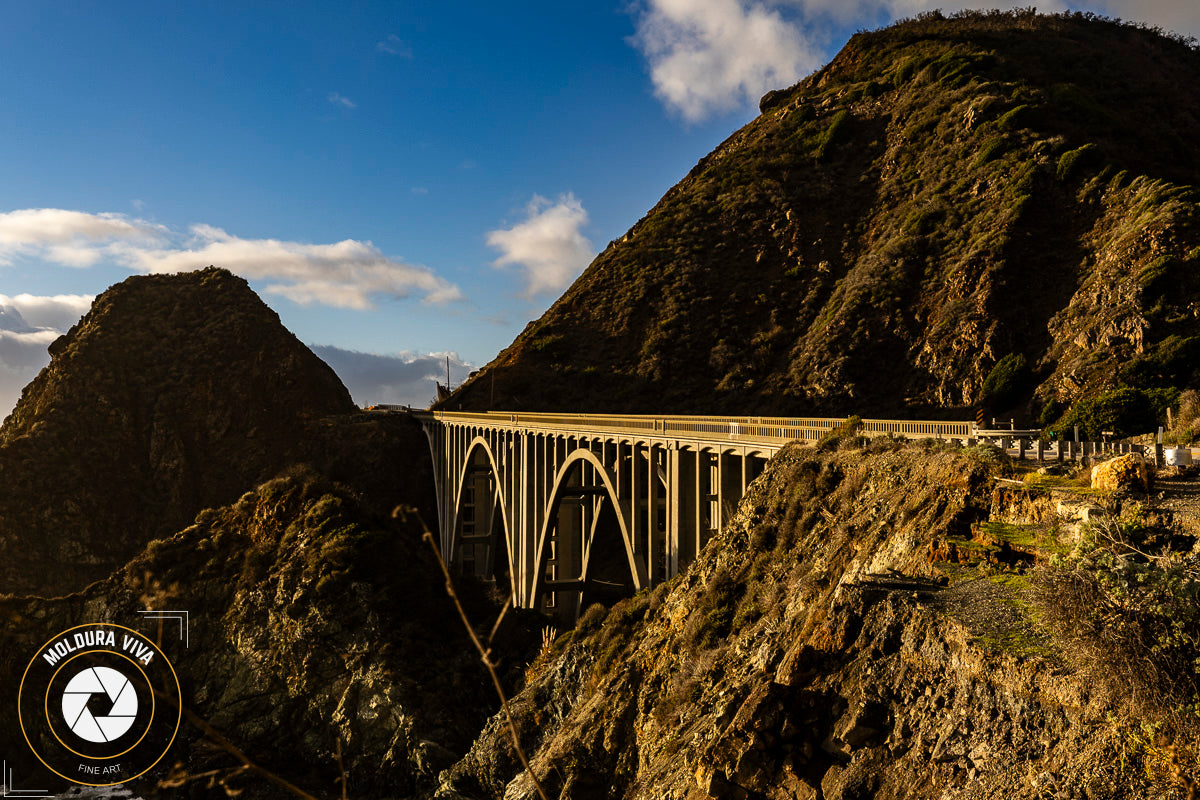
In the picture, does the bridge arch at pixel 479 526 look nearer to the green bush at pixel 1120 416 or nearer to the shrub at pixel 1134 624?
the green bush at pixel 1120 416

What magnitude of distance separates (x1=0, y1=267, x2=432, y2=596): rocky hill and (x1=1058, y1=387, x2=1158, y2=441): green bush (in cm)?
4275

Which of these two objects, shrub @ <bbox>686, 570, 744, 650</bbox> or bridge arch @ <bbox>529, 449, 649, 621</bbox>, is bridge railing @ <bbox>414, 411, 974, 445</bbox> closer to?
bridge arch @ <bbox>529, 449, 649, 621</bbox>

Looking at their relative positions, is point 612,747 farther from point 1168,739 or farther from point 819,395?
point 819,395

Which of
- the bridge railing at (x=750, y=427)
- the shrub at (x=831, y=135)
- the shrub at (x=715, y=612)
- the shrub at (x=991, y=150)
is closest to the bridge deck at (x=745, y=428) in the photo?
the bridge railing at (x=750, y=427)

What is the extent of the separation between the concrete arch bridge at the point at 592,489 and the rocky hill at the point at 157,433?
8.94 m

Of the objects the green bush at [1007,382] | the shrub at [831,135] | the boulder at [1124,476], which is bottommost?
the boulder at [1124,476]

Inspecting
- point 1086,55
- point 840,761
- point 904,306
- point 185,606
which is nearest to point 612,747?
point 840,761

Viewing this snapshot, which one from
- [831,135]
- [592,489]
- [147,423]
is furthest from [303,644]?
[831,135]

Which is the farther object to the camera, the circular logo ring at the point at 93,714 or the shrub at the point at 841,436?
the circular logo ring at the point at 93,714

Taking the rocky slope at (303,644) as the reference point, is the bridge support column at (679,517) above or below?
above

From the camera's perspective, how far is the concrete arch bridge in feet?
66.6

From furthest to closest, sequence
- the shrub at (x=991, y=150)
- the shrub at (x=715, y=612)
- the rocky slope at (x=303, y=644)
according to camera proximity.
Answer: the shrub at (x=991, y=150), the rocky slope at (x=303, y=644), the shrub at (x=715, y=612)

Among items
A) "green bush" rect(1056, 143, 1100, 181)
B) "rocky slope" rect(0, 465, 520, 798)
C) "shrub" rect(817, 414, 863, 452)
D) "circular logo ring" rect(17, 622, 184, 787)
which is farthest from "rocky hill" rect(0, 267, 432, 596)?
"green bush" rect(1056, 143, 1100, 181)

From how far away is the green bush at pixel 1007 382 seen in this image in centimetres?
4253
